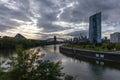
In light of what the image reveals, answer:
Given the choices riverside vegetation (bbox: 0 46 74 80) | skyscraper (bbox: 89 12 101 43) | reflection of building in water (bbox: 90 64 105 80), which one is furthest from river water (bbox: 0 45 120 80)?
skyscraper (bbox: 89 12 101 43)

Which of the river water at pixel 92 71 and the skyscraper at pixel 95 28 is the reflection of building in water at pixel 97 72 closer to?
the river water at pixel 92 71

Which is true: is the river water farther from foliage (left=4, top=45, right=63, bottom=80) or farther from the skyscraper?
the skyscraper

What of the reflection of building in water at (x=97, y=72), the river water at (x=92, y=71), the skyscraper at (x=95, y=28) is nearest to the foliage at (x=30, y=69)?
the river water at (x=92, y=71)

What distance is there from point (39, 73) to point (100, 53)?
54501mm

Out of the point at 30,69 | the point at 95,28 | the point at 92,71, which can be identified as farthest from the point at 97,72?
the point at 95,28

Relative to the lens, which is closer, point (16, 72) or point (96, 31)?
point (16, 72)

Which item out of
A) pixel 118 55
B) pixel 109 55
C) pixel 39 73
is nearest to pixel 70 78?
pixel 39 73

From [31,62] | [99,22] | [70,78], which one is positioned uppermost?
[99,22]

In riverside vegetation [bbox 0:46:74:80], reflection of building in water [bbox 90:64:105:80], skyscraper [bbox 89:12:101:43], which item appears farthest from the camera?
skyscraper [bbox 89:12:101:43]

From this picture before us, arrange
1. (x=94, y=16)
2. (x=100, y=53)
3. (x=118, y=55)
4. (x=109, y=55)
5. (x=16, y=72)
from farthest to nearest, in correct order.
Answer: (x=94, y=16) < (x=100, y=53) < (x=109, y=55) < (x=118, y=55) < (x=16, y=72)

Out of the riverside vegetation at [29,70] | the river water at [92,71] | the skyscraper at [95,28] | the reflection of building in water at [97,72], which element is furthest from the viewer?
the skyscraper at [95,28]

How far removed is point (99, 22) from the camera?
143m

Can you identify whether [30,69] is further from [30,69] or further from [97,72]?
[97,72]

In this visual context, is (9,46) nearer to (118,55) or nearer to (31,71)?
(118,55)
